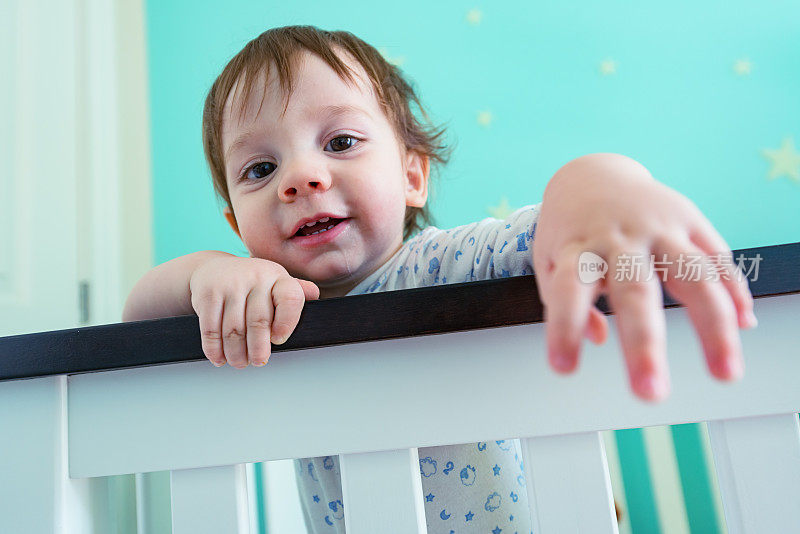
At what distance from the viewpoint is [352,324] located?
0.42 meters

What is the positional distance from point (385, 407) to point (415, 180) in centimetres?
55

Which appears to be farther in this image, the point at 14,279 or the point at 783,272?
the point at 14,279

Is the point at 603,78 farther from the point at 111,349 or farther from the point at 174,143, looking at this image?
the point at 111,349

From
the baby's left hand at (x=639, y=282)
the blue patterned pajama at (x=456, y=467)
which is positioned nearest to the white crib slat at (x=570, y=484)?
the baby's left hand at (x=639, y=282)

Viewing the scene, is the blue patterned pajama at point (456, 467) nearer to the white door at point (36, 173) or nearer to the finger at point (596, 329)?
the finger at point (596, 329)

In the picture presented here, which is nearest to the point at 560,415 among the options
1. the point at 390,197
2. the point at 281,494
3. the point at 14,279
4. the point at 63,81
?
the point at 390,197

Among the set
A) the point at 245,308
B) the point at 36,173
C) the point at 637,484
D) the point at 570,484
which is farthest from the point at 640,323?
the point at 36,173

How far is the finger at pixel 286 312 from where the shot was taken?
16.9 inches

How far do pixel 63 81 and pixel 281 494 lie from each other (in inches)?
41.8

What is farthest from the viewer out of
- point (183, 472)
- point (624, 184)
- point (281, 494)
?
point (281, 494)

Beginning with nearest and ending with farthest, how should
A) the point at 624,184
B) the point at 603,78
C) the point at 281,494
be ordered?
the point at 624,184 < the point at 281,494 < the point at 603,78

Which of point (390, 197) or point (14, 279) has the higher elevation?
point (14, 279)

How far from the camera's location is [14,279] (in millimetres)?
1240

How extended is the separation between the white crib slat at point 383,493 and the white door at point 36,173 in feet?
3.38
